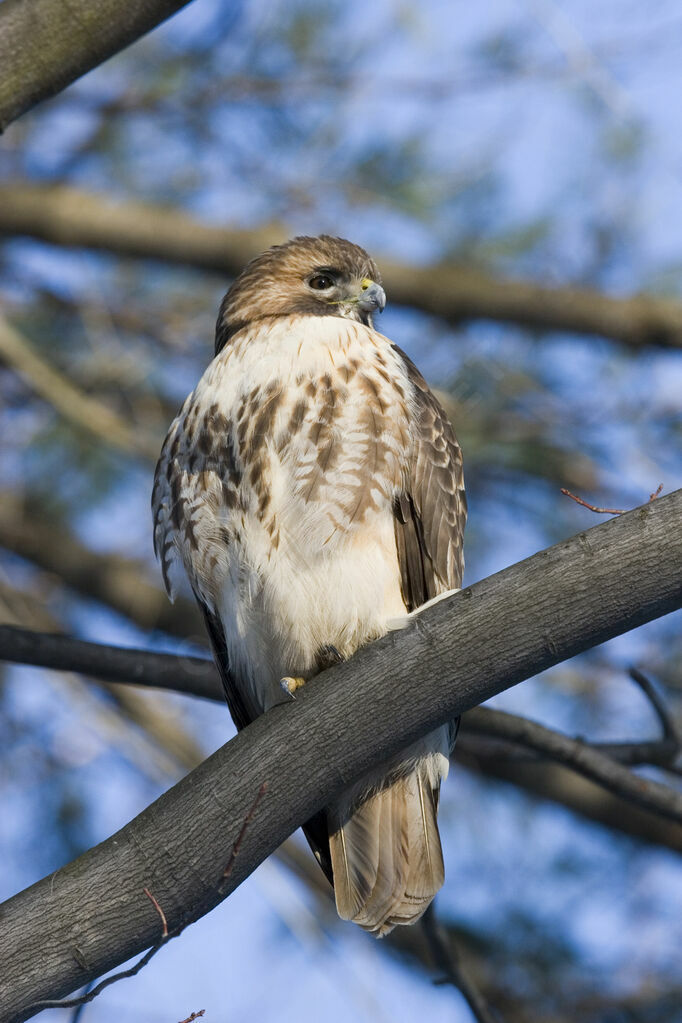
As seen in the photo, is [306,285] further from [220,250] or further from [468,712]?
[468,712]

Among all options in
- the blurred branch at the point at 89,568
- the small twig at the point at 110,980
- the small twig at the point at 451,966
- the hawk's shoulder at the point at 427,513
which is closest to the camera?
the small twig at the point at 110,980

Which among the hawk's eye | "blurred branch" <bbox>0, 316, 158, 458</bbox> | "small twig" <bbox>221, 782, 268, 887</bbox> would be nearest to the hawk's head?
the hawk's eye

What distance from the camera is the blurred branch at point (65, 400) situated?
4613 millimetres

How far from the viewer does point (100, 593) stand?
16.3 ft

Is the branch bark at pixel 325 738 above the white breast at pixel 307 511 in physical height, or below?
below

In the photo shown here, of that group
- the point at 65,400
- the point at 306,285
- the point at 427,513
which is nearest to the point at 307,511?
the point at 427,513

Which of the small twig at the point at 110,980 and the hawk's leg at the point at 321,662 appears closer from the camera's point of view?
the small twig at the point at 110,980

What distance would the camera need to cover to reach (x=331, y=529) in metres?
2.98

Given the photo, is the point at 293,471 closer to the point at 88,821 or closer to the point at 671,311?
the point at 671,311

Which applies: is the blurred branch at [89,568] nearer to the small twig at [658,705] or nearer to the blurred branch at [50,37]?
the small twig at [658,705]

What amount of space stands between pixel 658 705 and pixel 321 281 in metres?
1.50

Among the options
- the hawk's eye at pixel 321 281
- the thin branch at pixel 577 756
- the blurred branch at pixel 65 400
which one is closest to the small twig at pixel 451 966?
the thin branch at pixel 577 756

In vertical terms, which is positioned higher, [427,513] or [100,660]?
[100,660]

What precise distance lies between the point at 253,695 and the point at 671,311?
2.08 m
